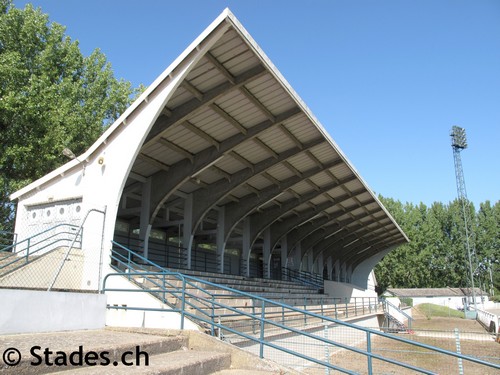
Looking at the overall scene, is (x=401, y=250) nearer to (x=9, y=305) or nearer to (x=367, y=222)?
(x=367, y=222)

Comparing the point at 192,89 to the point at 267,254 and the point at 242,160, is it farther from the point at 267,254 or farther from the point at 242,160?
the point at 267,254

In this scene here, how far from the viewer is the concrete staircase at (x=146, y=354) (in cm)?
536

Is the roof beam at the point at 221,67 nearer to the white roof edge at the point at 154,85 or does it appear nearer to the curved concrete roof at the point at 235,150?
the curved concrete roof at the point at 235,150

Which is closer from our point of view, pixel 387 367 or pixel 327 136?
pixel 387 367

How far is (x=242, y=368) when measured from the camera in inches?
274

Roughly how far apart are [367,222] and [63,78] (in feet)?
88.0

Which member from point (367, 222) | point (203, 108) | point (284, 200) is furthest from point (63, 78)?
point (367, 222)

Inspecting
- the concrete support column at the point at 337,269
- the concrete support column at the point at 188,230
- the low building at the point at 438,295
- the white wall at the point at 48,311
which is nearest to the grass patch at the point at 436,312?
the low building at the point at 438,295

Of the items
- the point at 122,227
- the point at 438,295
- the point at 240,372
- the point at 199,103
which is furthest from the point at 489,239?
the point at 240,372

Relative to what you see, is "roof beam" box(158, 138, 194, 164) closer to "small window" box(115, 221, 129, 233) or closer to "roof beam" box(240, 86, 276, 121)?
"roof beam" box(240, 86, 276, 121)

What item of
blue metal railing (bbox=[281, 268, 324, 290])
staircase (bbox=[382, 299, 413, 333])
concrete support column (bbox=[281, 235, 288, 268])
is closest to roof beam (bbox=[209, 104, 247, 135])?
concrete support column (bbox=[281, 235, 288, 268])

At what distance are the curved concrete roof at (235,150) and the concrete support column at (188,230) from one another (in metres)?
0.11

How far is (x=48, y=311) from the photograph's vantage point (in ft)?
26.1

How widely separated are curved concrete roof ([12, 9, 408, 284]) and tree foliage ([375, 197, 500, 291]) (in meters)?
46.0
